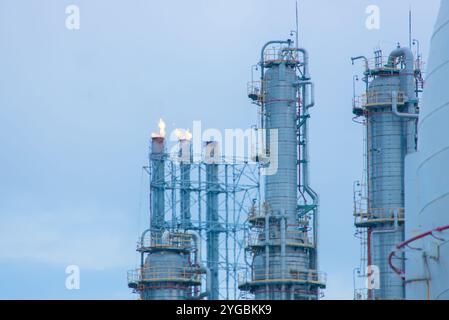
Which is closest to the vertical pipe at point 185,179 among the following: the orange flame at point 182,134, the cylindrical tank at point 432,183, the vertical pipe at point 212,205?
the orange flame at point 182,134

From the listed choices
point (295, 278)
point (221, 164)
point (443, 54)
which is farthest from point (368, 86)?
point (443, 54)

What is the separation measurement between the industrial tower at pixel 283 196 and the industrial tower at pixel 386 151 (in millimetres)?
3541

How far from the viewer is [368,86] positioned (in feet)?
Answer: 256

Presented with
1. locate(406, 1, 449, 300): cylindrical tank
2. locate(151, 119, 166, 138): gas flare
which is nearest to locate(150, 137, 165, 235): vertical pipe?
locate(151, 119, 166, 138): gas flare

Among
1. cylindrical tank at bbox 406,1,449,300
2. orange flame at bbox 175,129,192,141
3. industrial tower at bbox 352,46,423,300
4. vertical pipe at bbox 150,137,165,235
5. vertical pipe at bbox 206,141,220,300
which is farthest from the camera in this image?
orange flame at bbox 175,129,192,141

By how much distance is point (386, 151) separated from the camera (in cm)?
7475

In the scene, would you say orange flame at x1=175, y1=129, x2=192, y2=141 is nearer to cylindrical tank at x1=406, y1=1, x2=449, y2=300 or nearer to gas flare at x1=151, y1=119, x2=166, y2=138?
gas flare at x1=151, y1=119, x2=166, y2=138

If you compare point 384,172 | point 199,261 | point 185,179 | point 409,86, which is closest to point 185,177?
point 185,179

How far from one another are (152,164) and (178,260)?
475 inches

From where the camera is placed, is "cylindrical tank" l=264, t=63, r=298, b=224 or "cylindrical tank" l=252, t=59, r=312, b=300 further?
"cylindrical tank" l=264, t=63, r=298, b=224

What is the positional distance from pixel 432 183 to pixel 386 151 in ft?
113

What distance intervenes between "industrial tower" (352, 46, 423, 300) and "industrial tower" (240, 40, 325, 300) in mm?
3541

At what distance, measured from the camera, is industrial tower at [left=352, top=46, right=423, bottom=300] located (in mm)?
72625

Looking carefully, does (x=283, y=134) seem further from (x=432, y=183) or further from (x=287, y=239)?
(x=432, y=183)
